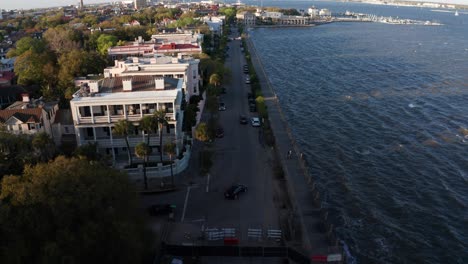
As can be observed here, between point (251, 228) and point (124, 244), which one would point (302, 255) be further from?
point (124, 244)

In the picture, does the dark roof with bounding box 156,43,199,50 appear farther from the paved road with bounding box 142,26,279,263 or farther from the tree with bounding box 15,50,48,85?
the paved road with bounding box 142,26,279,263

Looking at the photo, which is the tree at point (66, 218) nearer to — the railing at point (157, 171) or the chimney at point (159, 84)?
the railing at point (157, 171)

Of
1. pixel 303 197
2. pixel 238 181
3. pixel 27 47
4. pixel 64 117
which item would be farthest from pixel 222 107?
pixel 27 47

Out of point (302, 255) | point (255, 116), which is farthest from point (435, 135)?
point (302, 255)

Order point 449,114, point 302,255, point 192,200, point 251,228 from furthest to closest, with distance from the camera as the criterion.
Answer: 1. point 449,114
2. point 192,200
3. point 251,228
4. point 302,255

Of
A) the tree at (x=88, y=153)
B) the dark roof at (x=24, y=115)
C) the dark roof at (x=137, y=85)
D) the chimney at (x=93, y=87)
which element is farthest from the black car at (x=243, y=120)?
the dark roof at (x=24, y=115)

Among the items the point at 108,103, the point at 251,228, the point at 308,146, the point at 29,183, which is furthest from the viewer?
the point at 308,146
